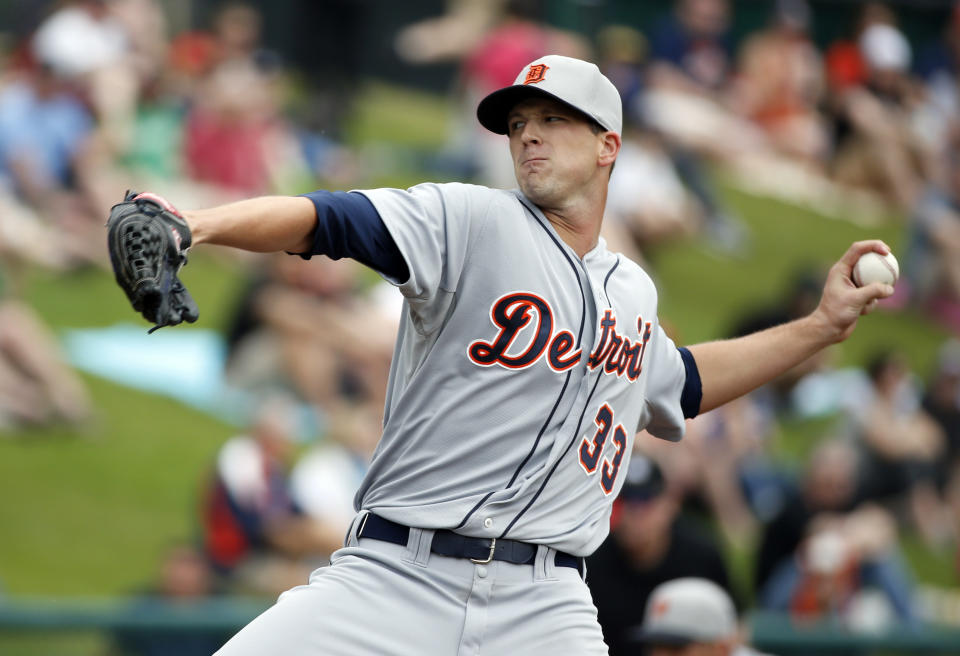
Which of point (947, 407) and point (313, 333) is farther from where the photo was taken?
point (947, 407)

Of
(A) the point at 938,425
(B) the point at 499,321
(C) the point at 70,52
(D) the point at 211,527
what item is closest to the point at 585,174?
(B) the point at 499,321

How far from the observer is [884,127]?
1241cm

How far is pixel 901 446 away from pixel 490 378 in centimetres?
740

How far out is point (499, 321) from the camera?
2725 millimetres

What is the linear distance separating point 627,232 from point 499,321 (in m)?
7.69

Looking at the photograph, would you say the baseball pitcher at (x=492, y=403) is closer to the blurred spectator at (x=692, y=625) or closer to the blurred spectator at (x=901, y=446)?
the blurred spectator at (x=692, y=625)

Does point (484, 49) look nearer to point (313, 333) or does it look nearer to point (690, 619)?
point (313, 333)

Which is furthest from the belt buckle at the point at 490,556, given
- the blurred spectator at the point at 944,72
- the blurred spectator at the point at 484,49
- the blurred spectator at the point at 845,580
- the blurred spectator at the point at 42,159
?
the blurred spectator at the point at 944,72

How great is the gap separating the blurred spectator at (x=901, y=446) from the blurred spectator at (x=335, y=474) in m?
3.59

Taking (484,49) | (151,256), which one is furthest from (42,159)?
(151,256)

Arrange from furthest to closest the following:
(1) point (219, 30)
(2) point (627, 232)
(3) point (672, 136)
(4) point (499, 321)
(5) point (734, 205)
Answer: (5) point (734, 205)
(3) point (672, 136)
(2) point (627, 232)
(1) point (219, 30)
(4) point (499, 321)

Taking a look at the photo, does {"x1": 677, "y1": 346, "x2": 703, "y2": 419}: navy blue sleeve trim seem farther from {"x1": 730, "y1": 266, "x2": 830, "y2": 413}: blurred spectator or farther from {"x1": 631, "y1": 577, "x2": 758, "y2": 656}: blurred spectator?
{"x1": 730, "y1": 266, "x2": 830, "y2": 413}: blurred spectator

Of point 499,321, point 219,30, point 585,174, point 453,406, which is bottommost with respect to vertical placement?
point 453,406

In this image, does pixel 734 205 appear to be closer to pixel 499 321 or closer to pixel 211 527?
pixel 211 527
